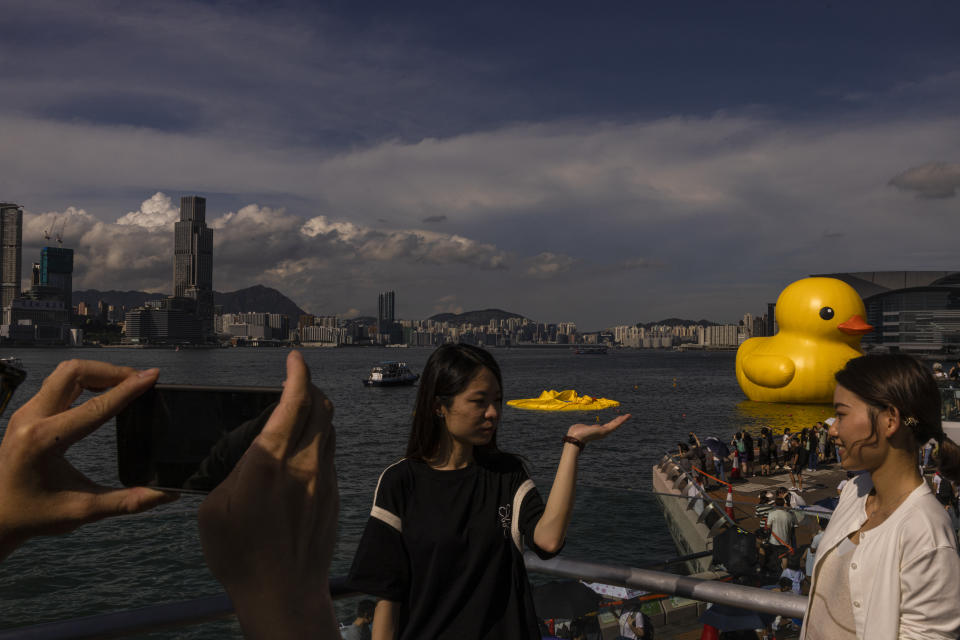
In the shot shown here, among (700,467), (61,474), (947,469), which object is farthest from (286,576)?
(700,467)

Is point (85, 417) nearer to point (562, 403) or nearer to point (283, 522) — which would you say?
point (283, 522)

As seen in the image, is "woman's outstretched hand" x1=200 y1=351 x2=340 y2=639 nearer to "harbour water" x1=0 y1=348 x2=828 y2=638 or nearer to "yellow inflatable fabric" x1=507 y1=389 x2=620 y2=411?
"harbour water" x1=0 y1=348 x2=828 y2=638

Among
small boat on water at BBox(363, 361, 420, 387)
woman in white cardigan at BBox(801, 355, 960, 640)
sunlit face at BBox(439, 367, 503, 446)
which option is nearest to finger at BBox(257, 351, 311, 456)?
sunlit face at BBox(439, 367, 503, 446)

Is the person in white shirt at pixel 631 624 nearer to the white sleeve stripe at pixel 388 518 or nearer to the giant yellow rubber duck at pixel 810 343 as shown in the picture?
the white sleeve stripe at pixel 388 518

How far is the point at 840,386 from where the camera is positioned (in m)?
2.48

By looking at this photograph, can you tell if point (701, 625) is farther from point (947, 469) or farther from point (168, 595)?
point (168, 595)

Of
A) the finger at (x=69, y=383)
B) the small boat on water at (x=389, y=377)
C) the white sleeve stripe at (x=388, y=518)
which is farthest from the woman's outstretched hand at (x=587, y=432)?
the small boat on water at (x=389, y=377)

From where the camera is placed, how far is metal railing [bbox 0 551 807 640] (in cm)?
203

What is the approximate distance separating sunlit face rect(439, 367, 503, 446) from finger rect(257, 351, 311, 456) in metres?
1.76

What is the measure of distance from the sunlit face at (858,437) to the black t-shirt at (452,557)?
1074 mm

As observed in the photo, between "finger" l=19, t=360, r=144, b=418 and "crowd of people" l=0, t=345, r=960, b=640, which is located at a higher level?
"finger" l=19, t=360, r=144, b=418

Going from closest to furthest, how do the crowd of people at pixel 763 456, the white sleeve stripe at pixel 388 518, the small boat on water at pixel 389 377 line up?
the white sleeve stripe at pixel 388 518, the crowd of people at pixel 763 456, the small boat on water at pixel 389 377

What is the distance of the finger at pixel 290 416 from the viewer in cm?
82

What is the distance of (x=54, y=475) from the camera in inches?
38.8
